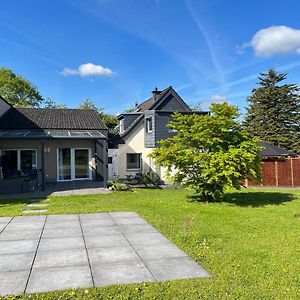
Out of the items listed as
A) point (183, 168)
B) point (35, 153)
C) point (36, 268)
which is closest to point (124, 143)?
point (35, 153)

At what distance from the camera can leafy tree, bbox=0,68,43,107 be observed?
49.4 metres

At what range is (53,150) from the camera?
22.2m

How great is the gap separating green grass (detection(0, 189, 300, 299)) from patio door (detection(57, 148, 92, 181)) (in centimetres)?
759

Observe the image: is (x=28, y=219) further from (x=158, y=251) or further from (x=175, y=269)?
(x=175, y=269)

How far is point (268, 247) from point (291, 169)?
1832 cm

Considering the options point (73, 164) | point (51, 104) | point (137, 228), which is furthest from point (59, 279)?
point (51, 104)

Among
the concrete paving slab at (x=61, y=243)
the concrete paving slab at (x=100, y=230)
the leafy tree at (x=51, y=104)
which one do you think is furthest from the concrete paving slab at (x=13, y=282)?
the leafy tree at (x=51, y=104)

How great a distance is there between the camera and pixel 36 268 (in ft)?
19.2

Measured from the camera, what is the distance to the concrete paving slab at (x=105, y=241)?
24.6 ft

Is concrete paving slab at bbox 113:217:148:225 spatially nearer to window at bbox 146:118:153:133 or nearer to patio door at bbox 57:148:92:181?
patio door at bbox 57:148:92:181

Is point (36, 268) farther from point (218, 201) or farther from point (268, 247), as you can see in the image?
point (218, 201)

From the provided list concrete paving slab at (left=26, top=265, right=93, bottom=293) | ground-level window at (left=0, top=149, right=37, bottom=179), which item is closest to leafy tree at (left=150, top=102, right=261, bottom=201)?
concrete paving slab at (left=26, top=265, right=93, bottom=293)

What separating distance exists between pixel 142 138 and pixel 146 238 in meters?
18.1

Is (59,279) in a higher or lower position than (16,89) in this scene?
lower
